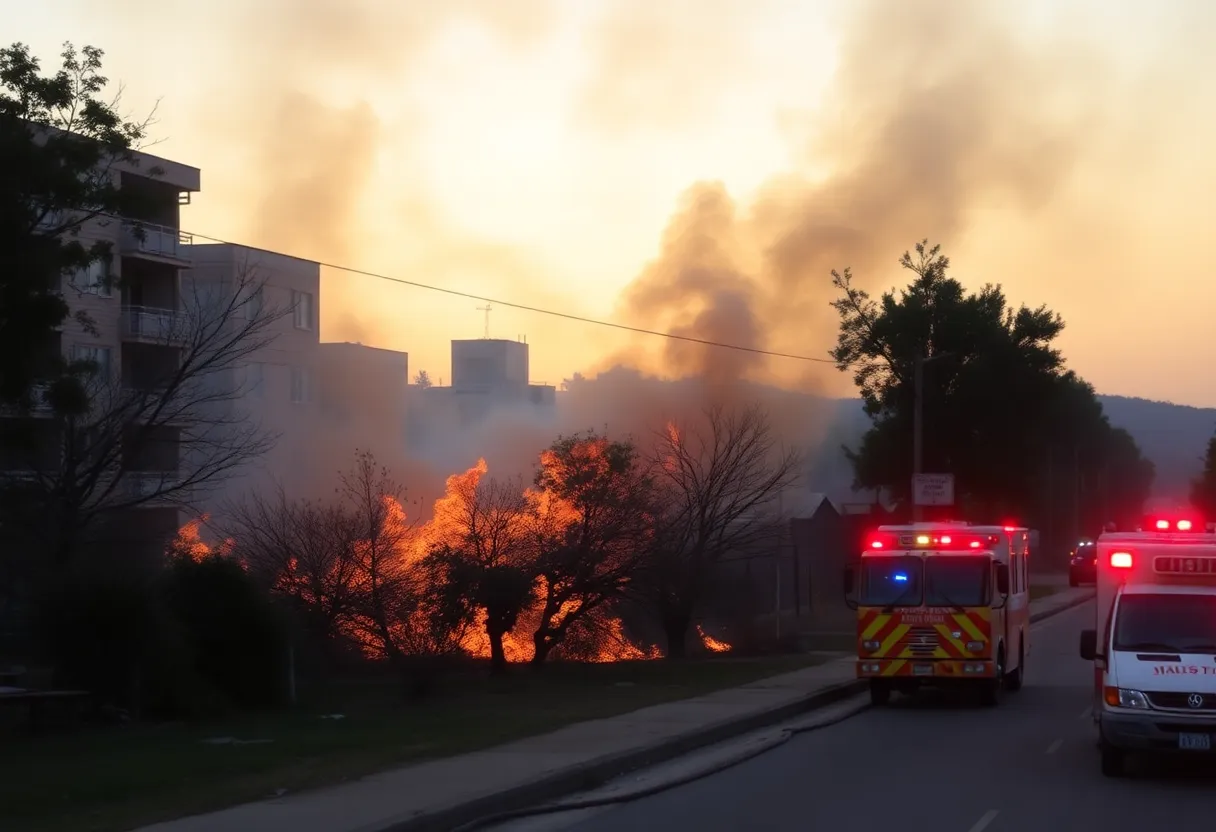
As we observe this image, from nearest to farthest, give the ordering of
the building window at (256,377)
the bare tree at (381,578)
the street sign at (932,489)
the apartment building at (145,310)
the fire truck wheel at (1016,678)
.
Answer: the fire truck wheel at (1016,678) < the bare tree at (381,578) < the street sign at (932,489) < the apartment building at (145,310) < the building window at (256,377)

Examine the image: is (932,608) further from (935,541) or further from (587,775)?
(587,775)

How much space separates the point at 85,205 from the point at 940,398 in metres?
34.5

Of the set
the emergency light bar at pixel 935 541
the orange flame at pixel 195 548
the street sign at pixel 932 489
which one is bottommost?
the orange flame at pixel 195 548

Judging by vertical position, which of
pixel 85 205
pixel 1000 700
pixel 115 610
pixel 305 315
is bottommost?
pixel 1000 700

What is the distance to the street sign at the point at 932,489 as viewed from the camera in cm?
3406

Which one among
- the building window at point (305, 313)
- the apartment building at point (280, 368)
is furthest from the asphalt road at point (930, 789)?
the building window at point (305, 313)

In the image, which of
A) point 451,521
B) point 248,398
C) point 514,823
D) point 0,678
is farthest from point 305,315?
point 514,823

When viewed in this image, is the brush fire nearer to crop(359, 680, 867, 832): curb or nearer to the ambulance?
crop(359, 680, 867, 832): curb

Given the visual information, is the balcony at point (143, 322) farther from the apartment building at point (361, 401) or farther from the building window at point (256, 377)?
the apartment building at point (361, 401)

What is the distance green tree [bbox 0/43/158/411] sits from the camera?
15.0 metres

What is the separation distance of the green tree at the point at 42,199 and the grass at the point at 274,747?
423cm

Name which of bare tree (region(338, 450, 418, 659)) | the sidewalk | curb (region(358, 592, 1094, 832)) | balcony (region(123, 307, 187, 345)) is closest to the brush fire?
bare tree (region(338, 450, 418, 659))

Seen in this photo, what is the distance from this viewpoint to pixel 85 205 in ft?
53.2

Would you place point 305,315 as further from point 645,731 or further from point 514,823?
point 514,823
